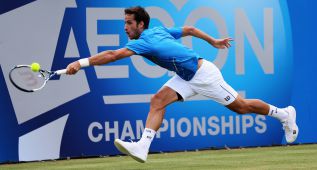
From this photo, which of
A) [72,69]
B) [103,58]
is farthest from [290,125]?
[72,69]

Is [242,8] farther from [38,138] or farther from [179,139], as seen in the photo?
[38,138]

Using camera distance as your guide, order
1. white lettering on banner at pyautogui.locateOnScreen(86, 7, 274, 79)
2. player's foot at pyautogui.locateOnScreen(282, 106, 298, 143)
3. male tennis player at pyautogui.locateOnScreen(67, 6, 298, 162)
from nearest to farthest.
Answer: male tennis player at pyautogui.locateOnScreen(67, 6, 298, 162) < player's foot at pyautogui.locateOnScreen(282, 106, 298, 143) < white lettering on banner at pyautogui.locateOnScreen(86, 7, 274, 79)

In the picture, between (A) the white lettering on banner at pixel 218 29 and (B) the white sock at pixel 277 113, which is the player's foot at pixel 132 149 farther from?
(A) the white lettering on banner at pixel 218 29

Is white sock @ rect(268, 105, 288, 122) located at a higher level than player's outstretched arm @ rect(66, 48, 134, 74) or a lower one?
lower

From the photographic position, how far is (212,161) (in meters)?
9.67

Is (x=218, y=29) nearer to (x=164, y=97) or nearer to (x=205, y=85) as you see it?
(x=205, y=85)

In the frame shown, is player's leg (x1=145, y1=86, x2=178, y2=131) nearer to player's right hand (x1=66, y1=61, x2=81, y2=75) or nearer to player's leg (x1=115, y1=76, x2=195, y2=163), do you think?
player's leg (x1=115, y1=76, x2=195, y2=163)

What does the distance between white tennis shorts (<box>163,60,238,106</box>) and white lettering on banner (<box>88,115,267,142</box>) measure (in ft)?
8.99

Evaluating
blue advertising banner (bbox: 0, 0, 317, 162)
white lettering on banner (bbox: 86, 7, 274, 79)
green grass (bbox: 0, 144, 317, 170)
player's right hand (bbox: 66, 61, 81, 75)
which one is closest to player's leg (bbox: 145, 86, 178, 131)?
green grass (bbox: 0, 144, 317, 170)

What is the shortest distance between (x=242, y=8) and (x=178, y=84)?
3899 millimetres

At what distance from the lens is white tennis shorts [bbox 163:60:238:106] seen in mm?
8219

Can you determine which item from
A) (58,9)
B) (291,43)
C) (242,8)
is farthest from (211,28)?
(58,9)

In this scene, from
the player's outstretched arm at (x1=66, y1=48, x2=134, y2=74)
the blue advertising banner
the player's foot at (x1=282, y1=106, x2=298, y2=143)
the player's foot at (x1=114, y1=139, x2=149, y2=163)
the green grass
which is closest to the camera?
the player's outstretched arm at (x1=66, y1=48, x2=134, y2=74)

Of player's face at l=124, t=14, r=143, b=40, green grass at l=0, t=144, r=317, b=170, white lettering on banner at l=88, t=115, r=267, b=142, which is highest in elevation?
player's face at l=124, t=14, r=143, b=40
